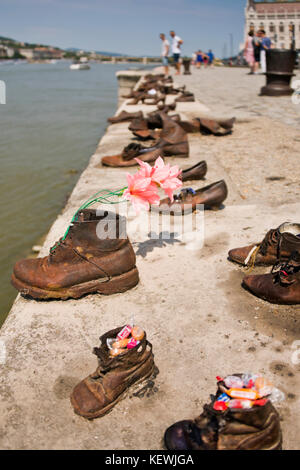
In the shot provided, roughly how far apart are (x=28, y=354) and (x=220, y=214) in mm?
2137

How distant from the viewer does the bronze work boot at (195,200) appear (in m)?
3.44

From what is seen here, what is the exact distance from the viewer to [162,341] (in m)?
1.96

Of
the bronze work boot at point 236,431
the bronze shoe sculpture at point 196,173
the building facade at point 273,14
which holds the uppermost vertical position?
the building facade at point 273,14

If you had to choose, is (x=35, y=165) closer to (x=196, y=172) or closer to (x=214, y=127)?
(x=214, y=127)

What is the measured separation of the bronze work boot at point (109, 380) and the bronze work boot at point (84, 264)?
0.61 meters

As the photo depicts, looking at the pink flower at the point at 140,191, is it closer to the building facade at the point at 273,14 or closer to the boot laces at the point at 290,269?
the boot laces at the point at 290,269

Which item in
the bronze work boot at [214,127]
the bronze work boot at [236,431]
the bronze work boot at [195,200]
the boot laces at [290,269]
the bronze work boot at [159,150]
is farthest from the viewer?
the bronze work boot at [214,127]

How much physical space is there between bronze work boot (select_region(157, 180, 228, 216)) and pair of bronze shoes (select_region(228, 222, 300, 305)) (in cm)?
88

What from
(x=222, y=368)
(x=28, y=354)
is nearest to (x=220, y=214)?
(x=222, y=368)

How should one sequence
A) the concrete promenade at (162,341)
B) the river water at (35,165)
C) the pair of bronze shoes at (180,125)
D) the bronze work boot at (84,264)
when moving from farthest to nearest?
the pair of bronze shoes at (180,125), the river water at (35,165), the bronze work boot at (84,264), the concrete promenade at (162,341)

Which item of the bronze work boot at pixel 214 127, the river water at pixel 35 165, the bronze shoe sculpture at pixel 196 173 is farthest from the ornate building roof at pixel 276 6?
the bronze shoe sculpture at pixel 196 173

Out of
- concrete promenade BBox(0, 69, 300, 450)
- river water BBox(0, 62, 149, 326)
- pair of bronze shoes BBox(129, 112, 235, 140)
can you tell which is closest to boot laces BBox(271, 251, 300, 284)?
concrete promenade BBox(0, 69, 300, 450)

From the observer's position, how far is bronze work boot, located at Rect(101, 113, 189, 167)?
4.71 m

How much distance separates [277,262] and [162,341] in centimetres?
89
